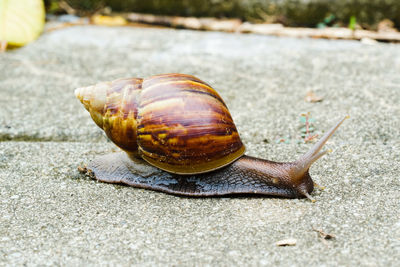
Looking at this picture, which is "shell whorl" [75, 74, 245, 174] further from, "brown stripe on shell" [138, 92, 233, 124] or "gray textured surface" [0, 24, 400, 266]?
"gray textured surface" [0, 24, 400, 266]

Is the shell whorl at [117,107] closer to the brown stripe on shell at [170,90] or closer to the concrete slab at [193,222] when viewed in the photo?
the brown stripe on shell at [170,90]

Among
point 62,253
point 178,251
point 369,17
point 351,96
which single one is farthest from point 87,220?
point 369,17

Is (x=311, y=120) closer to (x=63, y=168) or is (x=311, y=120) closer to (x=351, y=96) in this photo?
(x=351, y=96)

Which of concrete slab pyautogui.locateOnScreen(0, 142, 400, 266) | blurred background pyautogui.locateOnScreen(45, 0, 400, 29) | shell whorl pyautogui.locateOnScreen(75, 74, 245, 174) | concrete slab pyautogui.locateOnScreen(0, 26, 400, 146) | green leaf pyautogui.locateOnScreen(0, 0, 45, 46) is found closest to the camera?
concrete slab pyautogui.locateOnScreen(0, 142, 400, 266)

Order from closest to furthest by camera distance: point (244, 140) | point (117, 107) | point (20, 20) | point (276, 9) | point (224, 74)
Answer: point (117, 107)
point (244, 140)
point (224, 74)
point (20, 20)
point (276, 9)

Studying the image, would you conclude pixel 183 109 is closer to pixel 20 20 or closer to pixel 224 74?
pixel 224 74

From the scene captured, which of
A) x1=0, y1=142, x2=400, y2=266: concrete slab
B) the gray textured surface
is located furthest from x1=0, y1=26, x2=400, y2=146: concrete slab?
x1=0, y1=142, x2=400, y2=266: concrete slab

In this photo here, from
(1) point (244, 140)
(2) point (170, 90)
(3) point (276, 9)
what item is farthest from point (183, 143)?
(3) point (276, 9)
